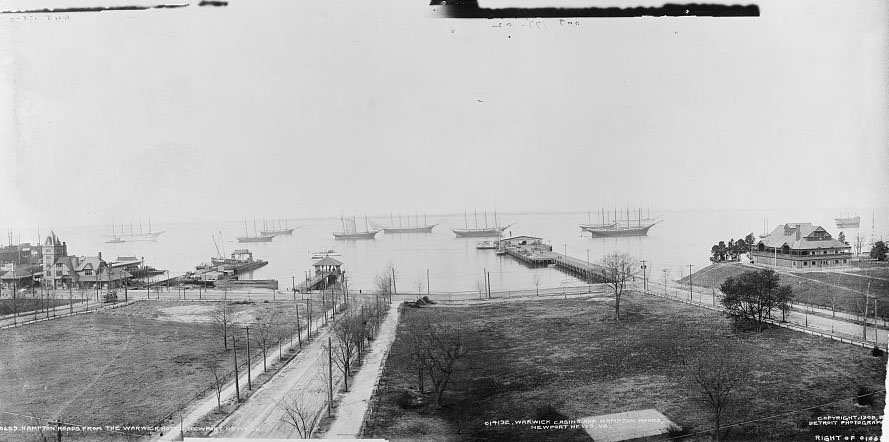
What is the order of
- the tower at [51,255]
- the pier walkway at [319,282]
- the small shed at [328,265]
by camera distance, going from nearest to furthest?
the tower at [51,255], the pier walkway at [319,282], the small shed at [328,265]

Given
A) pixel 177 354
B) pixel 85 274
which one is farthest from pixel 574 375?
pixel 85 274

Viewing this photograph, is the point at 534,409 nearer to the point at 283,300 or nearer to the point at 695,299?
the point at 695,299

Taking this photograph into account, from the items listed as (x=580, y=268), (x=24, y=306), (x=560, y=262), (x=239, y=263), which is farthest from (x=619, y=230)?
(x=24, y=306)

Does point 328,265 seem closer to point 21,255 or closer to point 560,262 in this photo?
point 21,255

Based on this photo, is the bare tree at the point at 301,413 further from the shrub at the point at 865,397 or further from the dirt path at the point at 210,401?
the shrub at the point at 865,397

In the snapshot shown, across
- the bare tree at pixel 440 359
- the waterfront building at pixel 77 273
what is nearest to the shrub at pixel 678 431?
the bare tree at pixel 440 359

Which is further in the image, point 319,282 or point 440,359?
point 319,282
